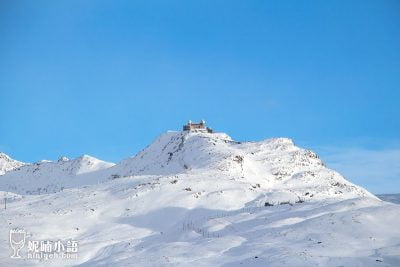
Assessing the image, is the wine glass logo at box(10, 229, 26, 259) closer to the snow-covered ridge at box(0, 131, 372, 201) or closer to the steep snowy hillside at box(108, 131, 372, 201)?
the snow-covered ridge at box(0, 131, 372, 201)

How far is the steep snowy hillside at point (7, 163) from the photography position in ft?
365

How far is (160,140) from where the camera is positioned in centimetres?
7919

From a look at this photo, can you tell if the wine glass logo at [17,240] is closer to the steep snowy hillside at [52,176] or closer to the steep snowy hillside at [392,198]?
the steep snowy hillside at [392,198]

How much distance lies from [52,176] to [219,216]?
2561 inches

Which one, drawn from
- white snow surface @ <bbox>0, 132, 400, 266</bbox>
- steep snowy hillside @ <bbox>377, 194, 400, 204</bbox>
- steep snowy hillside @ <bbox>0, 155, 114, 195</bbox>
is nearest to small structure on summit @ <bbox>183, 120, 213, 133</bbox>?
white snow surface @ <bbox>0, 132, 400, 266</bbox>

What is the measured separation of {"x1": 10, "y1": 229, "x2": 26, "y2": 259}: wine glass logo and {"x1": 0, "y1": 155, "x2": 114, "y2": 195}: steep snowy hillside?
4763 centimetres

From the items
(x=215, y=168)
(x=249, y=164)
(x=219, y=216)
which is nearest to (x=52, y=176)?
(x=249, y=164)

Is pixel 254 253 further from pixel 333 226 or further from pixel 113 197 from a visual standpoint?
pixel 113 197

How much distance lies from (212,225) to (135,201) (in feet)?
44.3

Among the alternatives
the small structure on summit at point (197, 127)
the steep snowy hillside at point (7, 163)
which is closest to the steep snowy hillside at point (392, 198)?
the small structure on summit at point (197, 127)

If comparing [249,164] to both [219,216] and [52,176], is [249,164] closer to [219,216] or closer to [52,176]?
[219,216]

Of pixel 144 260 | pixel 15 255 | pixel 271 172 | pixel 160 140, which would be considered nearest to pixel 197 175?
pixel 271 172

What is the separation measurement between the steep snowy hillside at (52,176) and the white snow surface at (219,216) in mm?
14800

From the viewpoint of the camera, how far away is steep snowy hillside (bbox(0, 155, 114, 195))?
78938 mm
